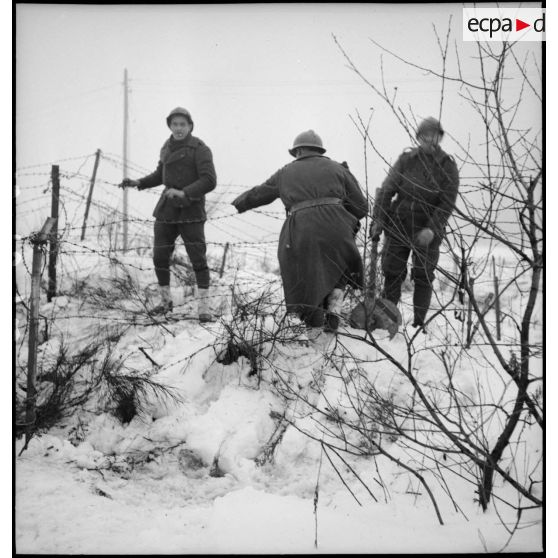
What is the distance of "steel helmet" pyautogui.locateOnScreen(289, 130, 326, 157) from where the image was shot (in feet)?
11.6

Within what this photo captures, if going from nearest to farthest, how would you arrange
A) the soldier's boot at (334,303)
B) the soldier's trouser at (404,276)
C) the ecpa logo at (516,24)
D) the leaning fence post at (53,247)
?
the ecpa logo at (516,24) < the soldier's boot at (334,303) < the soldier's trouser at (404,276) < the leaning fence post at (53,247)

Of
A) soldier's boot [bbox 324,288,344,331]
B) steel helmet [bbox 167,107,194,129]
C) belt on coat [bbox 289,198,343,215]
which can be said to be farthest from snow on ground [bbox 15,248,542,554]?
steel helmet [bbox 167,107,194,129]

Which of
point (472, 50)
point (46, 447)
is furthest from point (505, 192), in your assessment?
point (46, 447)

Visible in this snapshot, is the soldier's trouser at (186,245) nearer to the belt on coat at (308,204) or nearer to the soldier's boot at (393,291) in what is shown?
the belt on coat at (308,204)

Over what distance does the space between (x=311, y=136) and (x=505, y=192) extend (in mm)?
1842

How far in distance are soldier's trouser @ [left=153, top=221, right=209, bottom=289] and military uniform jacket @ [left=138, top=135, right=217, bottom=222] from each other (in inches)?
2.8

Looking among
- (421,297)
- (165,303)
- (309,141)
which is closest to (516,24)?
(309,141)

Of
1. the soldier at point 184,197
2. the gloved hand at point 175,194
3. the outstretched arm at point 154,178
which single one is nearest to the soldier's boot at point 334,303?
the soldier at point 184,197

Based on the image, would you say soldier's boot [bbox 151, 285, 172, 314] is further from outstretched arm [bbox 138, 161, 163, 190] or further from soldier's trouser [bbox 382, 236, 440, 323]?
soldier's trouser [bbox 382, 236, 440, 323]

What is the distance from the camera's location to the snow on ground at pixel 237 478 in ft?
7.43

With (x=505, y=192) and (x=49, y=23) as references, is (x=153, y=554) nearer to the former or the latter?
(x=505, y=192)

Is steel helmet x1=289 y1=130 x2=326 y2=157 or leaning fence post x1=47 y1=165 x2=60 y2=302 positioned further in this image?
leaning fence post x1=47 y1=165 x2=60 y2=302

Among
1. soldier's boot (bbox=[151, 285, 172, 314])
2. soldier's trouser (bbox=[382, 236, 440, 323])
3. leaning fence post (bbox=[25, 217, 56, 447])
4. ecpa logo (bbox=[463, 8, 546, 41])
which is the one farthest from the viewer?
soldier's boot (bbox=[151, 285, 172, 314])

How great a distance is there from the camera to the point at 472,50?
2.76 metres
